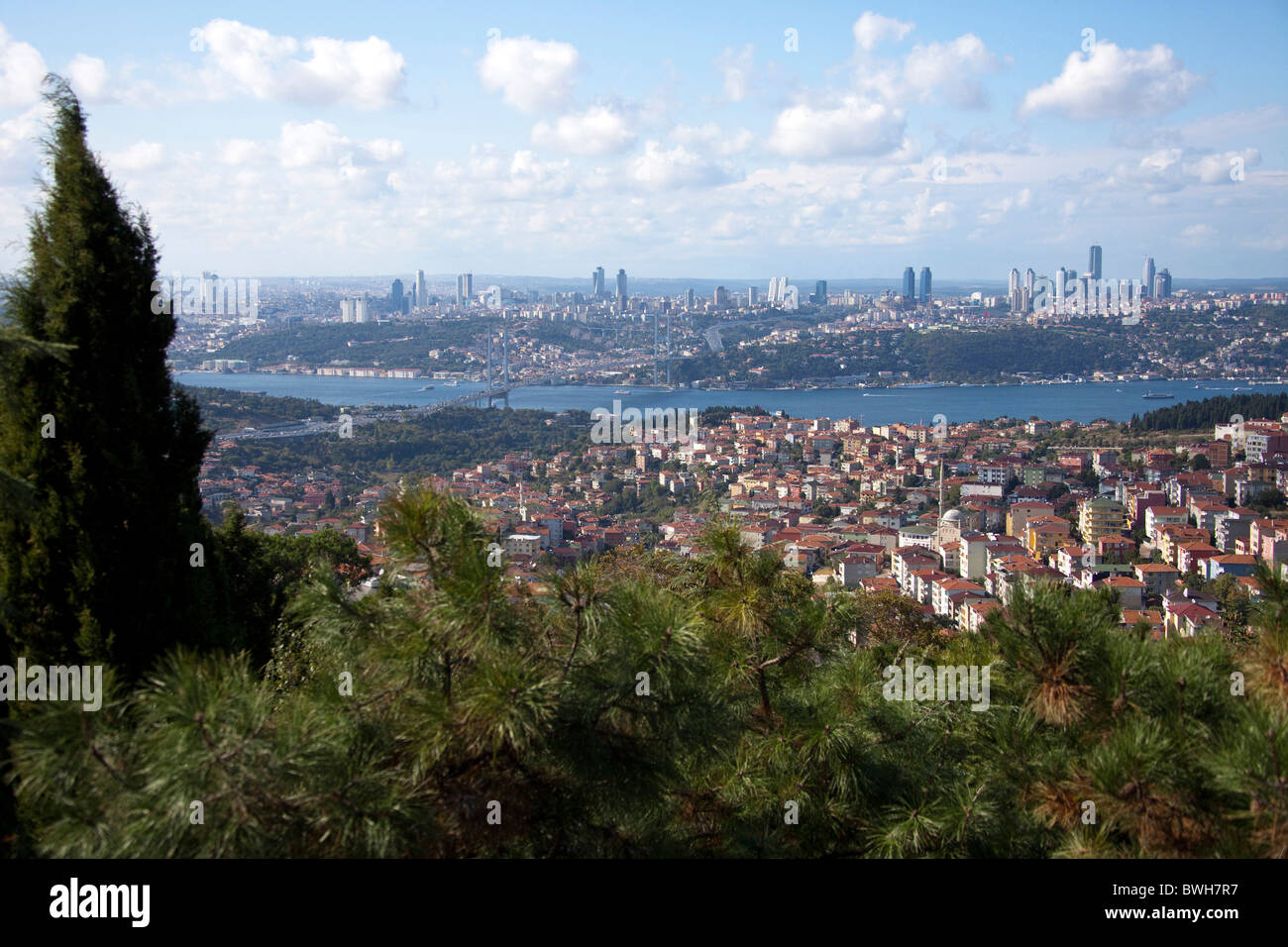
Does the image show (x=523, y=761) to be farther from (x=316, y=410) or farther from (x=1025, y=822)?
(x=316, y=410)

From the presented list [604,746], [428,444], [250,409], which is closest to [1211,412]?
[428,444]

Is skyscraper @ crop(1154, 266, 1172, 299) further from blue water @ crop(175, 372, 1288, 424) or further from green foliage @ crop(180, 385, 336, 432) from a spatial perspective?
green foliage @ crop(180, 385, 336, 432)

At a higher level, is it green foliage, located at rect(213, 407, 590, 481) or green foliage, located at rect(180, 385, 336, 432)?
green foliage, located at rect(180, 385, 336, 432)

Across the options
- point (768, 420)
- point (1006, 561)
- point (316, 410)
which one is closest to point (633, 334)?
point (768, 420)

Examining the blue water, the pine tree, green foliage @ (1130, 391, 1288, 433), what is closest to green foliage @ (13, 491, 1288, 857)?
the pine tree

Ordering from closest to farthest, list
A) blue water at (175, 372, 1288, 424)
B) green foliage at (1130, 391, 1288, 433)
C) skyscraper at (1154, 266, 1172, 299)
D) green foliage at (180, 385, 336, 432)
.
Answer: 1. green foliage at (180, 385, 336, 432)
2. green foliage at (1130, 391, 1288, 433)
3. blue water at (175, 372, 1288, 424)
4. skyscraper at (1154, 266, 1172, 299)

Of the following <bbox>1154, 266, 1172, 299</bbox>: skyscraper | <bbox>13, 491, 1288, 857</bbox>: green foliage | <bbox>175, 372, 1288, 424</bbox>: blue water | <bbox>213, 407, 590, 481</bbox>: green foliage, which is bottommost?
<bbox>213, 407, 590, 481</bbox>: green foliage
